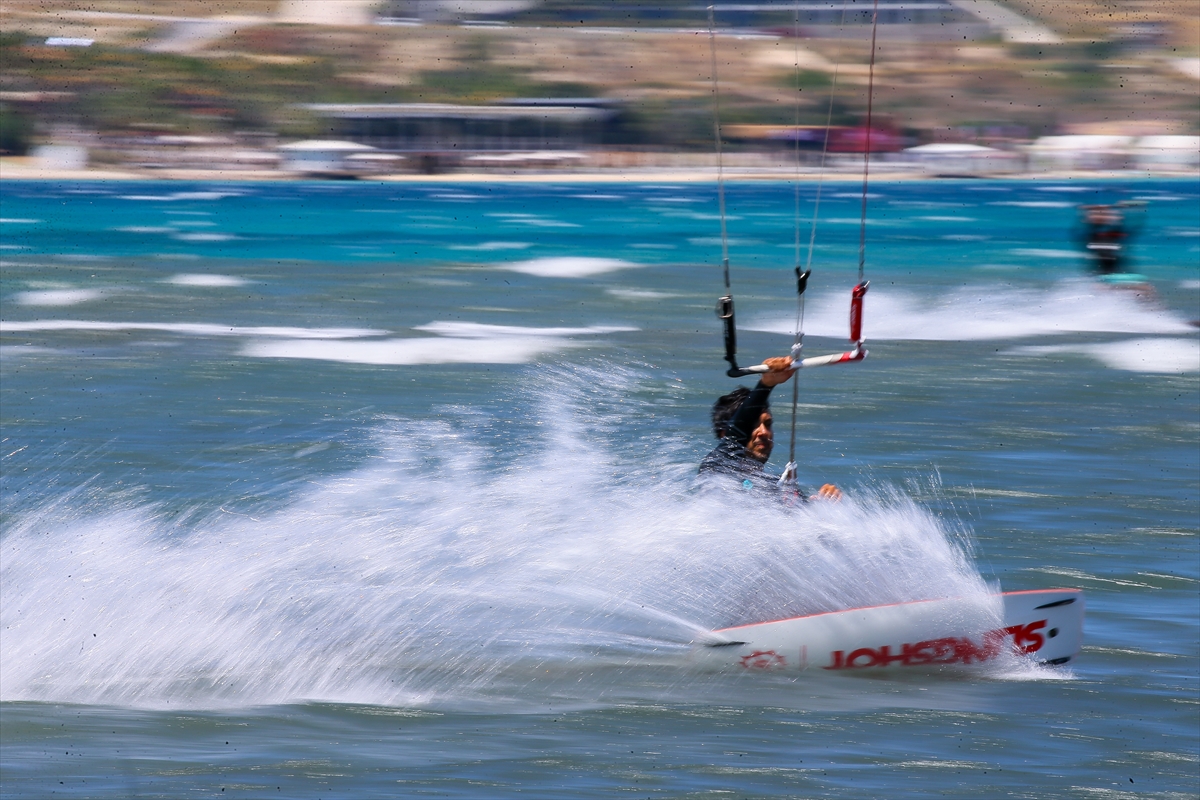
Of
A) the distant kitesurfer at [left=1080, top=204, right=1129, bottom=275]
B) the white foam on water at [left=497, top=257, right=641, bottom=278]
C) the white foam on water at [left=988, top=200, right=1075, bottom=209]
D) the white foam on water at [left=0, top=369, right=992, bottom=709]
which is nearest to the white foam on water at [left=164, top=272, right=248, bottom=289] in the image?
the white foam on water at [left=497, top=257, right=641, bottom=278]

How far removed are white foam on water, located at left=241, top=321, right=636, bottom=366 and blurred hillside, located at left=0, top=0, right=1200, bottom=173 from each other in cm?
4296

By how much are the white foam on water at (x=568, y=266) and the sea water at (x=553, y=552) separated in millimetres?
7878

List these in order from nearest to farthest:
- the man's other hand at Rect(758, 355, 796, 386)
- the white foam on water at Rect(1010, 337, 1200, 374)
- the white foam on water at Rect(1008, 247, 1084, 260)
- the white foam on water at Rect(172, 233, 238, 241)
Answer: the man's other hand at Rect(758, 355, 796, 386) < the white foam on water at Rect(1010, 337, 1200, 374) < the white foam on water at Rect(1008, 247, 1084, 260) < the white foam on water at Rect(172, 233, 238, 241)

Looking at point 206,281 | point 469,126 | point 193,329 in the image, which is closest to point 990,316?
point 193,329

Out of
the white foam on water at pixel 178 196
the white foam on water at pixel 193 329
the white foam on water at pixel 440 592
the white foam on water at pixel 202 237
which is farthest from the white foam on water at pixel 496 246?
the white foam on water at pixel 440 592

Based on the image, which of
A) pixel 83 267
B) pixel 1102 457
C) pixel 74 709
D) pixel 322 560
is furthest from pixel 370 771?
pixel 83 267

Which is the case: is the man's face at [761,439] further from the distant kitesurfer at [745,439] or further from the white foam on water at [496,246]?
the white foam on water at [496,246]

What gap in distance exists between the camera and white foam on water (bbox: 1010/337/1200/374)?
1955 centimetres

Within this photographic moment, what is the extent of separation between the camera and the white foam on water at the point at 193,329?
22.5m

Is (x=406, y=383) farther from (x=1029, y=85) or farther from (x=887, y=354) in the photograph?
(x=1029, y=85)

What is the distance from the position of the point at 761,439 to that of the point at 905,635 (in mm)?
1262

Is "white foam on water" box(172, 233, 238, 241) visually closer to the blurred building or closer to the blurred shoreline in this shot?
the blurred shoreline

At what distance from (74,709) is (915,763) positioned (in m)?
3.92

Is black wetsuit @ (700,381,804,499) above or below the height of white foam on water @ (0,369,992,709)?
above
